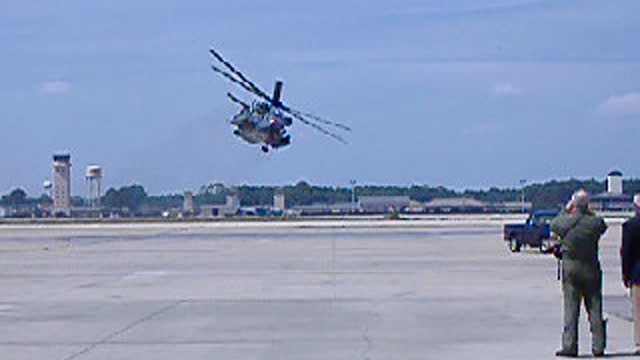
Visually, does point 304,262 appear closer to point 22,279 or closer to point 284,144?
point 22,279

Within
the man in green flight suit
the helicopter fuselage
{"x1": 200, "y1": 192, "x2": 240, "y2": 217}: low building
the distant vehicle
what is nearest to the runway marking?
the man in green flight suit

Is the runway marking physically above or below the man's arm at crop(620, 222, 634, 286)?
below

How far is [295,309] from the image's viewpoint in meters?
22.8

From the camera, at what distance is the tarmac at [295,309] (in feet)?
56.1

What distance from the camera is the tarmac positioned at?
1709 centimetres

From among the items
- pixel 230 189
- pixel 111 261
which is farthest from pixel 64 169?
pixel 111 261

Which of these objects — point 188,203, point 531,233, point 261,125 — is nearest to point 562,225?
point 531,233

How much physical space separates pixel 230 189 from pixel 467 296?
528 feet

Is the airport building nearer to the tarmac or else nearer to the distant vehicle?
the distant vehicle

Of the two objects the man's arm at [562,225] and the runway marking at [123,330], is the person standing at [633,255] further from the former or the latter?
the runway marking at [123,330]

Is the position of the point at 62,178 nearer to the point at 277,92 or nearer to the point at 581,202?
the point at 277,92

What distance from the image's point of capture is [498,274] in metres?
32.4

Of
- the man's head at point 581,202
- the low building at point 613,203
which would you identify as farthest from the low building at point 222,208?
the man's head at point 581,202

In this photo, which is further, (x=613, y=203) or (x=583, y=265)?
(x=613, y=203)
